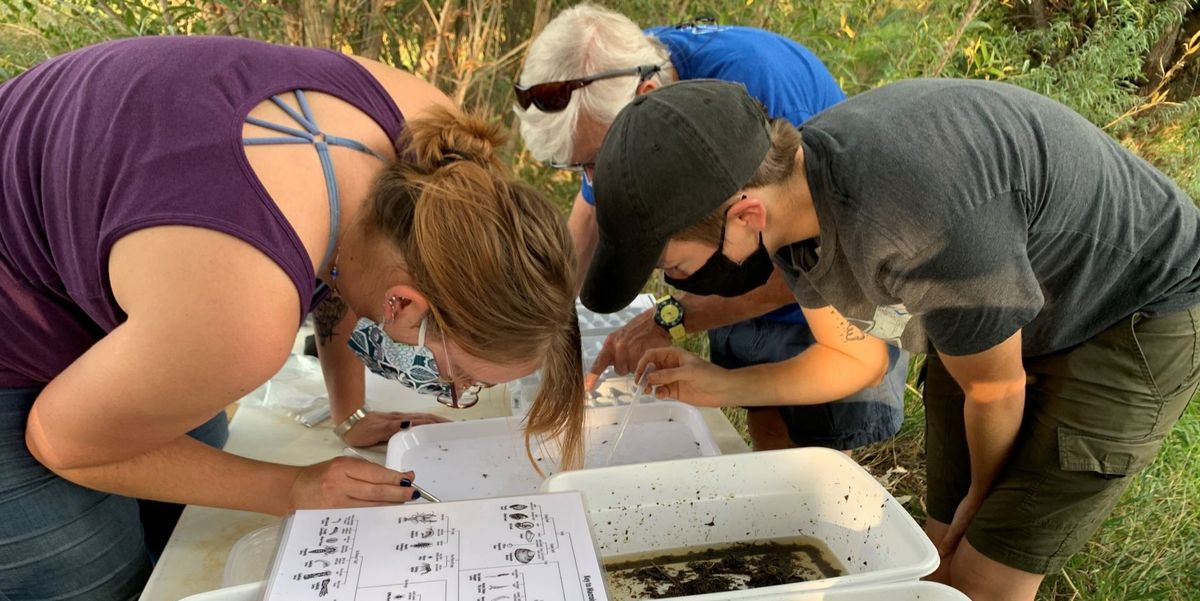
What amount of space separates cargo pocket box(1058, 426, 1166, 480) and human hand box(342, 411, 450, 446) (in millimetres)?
1226

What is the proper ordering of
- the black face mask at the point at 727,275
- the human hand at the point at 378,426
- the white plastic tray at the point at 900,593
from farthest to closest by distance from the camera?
the human hand at the point at 378,426 < the black face mask at the point at 727,275 < the white plastic tray at the point at 900,593

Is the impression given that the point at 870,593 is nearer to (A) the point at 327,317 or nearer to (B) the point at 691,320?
(B) the point at 691,320

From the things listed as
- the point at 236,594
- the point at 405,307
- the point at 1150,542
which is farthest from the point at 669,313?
the point at 1150,542

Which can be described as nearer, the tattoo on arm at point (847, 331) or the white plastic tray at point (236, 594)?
the white plastic tray at point (236, 594)

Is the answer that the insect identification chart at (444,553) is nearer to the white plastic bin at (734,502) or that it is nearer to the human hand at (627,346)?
the white plastic bin at (734,502)

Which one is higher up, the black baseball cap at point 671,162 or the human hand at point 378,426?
the black baseball cap at point 671,162

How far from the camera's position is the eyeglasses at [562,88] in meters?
1.74

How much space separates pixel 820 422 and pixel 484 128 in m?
1.29

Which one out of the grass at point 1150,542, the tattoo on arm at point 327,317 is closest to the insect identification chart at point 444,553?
the tattoo on arm at point 327,317

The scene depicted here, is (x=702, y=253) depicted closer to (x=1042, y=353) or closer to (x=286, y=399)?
(x=1042, y=353)

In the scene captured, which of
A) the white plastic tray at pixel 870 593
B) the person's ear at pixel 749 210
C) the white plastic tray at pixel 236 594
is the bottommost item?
the white plastic tray at pixel 870 593

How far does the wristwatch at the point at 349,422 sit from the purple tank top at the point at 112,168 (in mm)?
585

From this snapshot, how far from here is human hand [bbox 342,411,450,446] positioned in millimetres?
1597

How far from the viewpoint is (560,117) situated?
5.78 ft
